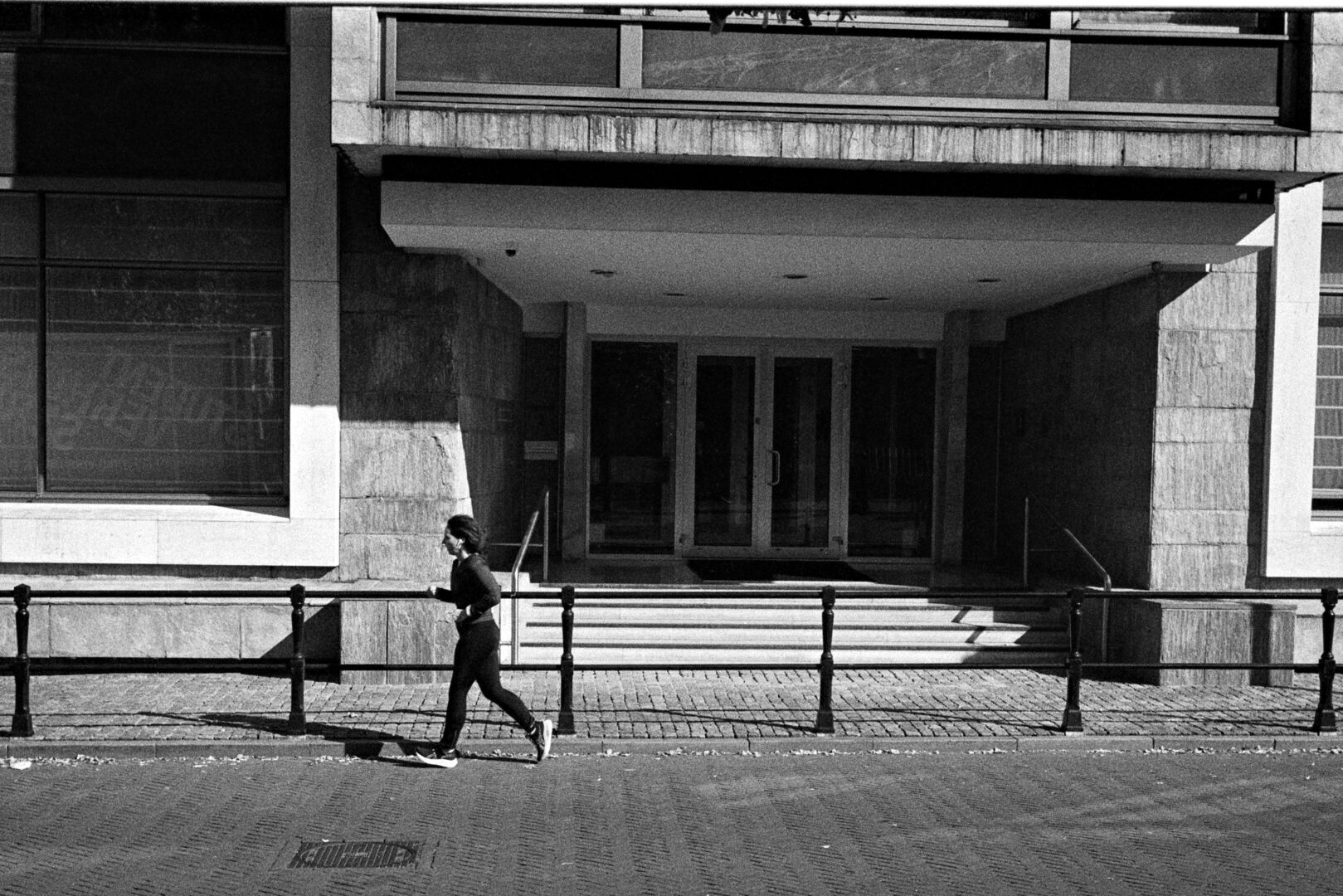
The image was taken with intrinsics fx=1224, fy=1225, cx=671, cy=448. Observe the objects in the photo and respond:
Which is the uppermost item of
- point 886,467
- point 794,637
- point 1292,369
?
point 1292,369

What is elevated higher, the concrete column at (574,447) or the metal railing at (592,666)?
the concrete column at (574,447)

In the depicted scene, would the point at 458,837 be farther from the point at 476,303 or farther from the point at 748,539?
the point at 748,539

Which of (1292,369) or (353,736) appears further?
(1292,369)

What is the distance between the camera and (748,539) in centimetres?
1559

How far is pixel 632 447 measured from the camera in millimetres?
15516

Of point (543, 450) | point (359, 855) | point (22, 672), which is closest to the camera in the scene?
point (359, 855)

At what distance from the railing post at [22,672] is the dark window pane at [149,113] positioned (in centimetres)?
427

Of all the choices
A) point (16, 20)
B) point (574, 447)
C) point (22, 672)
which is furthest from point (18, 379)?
point (574, 447)

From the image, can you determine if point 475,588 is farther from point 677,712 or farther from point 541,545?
point 541,545

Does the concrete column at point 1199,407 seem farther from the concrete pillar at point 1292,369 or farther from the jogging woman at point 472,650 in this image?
the jogging woman at point 472,650

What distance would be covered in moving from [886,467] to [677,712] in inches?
275

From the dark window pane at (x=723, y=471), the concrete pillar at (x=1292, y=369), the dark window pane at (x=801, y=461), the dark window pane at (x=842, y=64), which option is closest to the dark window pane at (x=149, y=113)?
the dark window pane at (x=842, y=64)

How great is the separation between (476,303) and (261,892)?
23.3 feet

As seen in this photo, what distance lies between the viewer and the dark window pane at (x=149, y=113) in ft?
35.4
